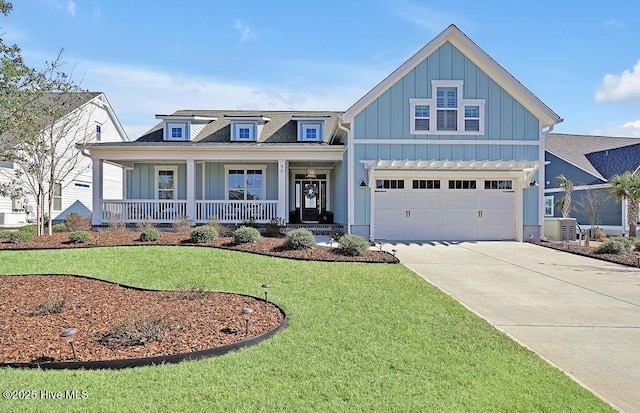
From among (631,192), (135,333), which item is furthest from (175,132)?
(631,192)

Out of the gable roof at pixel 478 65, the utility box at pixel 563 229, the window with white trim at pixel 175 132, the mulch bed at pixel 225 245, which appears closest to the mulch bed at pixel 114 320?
the mulch bed at pixel 225 245

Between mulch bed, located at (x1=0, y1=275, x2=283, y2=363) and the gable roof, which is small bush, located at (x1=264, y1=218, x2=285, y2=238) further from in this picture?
mulch bed, located at (x1=0, y1=275, x2=283, y2=363)

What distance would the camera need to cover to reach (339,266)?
9367 mm

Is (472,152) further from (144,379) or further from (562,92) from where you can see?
(144,379)

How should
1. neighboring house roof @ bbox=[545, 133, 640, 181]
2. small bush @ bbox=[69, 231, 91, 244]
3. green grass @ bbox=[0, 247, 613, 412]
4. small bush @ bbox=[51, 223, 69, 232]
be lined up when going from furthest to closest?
neighboring house roof @ bbox=[545, 133, 640, 181] → small bush @ bbox=[51, 223, 69, 232] → small bush @ bbox=[69, 231, 91, 244] → green grass @ bbox=[0, 247, 613, 412]

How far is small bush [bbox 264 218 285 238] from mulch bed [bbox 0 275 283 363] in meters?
7.54

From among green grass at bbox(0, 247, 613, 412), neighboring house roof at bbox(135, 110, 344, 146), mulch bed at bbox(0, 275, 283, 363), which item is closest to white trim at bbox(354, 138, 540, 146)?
neighboring house roof at bbox(135, 110, 344, 146)

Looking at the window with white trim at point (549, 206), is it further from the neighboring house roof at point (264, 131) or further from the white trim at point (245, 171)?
the white trim at point (245, 171)

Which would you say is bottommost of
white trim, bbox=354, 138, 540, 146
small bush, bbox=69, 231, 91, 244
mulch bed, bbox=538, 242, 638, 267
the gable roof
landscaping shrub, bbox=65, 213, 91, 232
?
mulch bed, bbox=538, 242, 638, 267

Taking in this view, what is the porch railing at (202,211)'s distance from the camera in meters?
16.4

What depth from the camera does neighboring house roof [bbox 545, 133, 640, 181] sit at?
22.8m

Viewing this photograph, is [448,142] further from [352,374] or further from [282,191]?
[352,374]

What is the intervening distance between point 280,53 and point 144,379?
1308 centimetres

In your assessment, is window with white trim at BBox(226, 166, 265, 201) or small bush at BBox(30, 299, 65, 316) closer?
small bush at BBox(30, 299, 65, 316)
